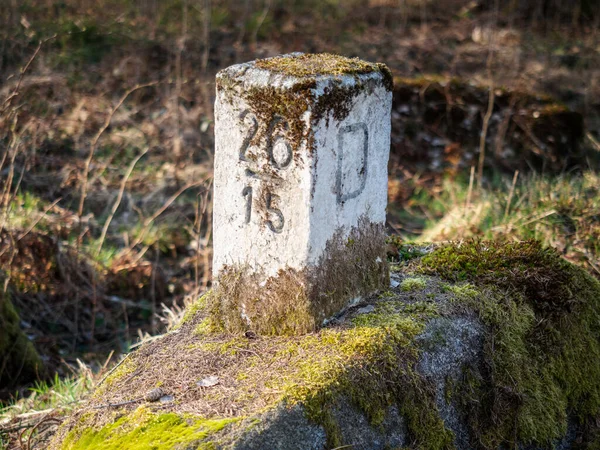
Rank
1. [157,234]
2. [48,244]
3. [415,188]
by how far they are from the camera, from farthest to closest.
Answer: [415,188] < [157,234] < [48,244]

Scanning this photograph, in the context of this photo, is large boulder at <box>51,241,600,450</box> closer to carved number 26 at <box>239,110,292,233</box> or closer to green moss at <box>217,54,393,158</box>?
carved number 26 at <box>239,110,292,233</box>

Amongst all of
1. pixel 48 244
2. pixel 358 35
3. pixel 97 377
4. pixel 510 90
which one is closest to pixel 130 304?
pixel 48 244

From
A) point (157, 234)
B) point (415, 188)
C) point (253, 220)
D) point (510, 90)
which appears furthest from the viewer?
point (510, 90)

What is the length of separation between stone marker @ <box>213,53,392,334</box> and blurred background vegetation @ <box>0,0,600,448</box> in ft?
4.80

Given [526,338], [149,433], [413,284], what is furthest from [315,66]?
[526,338]

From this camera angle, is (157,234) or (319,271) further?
(157,234)

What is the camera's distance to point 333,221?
3.04m

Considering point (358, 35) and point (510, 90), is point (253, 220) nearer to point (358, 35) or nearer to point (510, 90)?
point (510, 90)

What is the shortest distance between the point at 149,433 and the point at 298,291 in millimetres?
858

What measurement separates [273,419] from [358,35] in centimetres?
1189

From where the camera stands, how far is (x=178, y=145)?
28.6 ft

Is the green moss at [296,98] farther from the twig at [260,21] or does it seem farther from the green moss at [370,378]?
the twig at [260,21]

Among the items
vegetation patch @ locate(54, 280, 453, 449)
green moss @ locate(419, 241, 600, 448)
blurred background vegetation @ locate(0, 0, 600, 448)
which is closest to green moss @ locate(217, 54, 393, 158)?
vegetation patch @ locate(54, 280, 453, 449)

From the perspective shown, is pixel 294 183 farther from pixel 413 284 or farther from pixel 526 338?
pixel 526 338
